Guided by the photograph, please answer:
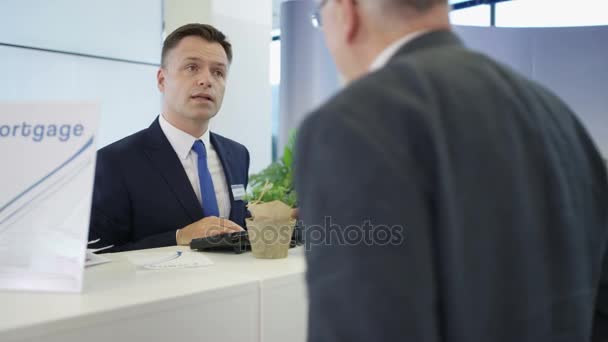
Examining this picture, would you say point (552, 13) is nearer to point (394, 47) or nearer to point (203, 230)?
point (203, 230)

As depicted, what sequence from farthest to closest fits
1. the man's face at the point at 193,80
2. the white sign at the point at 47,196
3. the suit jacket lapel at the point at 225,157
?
the suit jacket lapel at the point at 225,157 < the man's face at the point at 193,80 < the white sign at the point at 47,196

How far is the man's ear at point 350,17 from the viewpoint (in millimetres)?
807

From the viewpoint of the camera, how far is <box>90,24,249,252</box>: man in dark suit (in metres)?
2.28

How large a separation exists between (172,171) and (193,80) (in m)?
0.49

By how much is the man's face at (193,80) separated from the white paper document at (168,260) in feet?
3.09

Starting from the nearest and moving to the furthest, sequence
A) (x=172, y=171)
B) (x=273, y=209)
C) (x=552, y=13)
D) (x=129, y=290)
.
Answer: (x=129, y=290) < (x=273, y=209) < (x=172, y=171) < (x=552, y=13)

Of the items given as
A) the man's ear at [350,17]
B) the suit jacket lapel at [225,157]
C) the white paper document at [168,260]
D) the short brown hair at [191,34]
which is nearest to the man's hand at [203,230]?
the white paper document at [168,260]

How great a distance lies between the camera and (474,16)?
17.0ft

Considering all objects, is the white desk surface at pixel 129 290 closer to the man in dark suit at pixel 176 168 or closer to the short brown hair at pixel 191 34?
the man in dark suit at pixel 176 168

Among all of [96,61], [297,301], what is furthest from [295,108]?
[297,301]

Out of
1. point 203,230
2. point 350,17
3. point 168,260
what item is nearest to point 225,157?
point 203,230

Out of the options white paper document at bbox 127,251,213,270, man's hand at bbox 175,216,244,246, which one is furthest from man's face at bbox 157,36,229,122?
white paper document at bbox 127,251,213,270

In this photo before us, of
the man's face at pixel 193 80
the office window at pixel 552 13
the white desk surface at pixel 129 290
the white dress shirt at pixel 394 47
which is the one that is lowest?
the white desk surface at pixel 129 290

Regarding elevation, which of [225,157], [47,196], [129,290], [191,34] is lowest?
[129,290]
